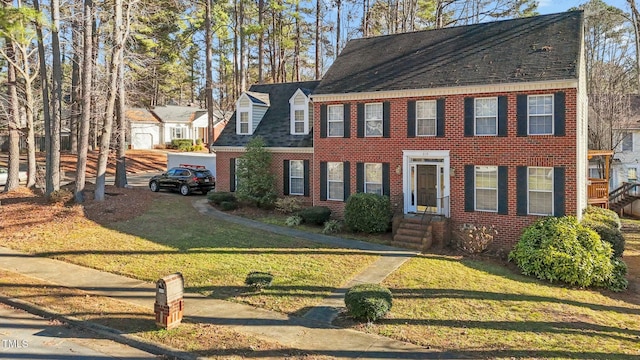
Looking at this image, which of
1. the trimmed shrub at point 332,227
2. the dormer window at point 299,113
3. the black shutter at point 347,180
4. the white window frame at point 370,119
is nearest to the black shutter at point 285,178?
the dormer window at point 299,113

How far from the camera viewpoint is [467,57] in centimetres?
1734

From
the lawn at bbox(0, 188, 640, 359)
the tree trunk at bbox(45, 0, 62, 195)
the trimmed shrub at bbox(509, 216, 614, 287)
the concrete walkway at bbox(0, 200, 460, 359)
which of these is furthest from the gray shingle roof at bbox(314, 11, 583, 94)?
the tree trunk at bbox(45, 0, 62, 195)

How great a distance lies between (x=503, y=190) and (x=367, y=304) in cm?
888

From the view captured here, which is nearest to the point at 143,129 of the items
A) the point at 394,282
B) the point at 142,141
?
the point at 142,141

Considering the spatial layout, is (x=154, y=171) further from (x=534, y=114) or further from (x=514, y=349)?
(x=514, y=349)

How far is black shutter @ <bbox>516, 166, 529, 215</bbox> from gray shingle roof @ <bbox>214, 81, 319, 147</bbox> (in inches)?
355

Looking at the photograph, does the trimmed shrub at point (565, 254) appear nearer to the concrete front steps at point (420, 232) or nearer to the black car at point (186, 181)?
the concrete front steps at point (420, 232)

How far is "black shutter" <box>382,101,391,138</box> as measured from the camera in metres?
17.8

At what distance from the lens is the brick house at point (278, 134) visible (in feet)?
68.9

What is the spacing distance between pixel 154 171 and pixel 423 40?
2859 cm

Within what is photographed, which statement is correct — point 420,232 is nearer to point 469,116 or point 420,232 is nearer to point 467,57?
point 469,116

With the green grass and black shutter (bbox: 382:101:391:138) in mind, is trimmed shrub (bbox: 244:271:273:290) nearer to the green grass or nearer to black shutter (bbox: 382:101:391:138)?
the green grass

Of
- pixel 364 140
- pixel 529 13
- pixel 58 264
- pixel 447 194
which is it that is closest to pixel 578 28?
pixel 447 194

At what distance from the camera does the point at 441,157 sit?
1677 cm
